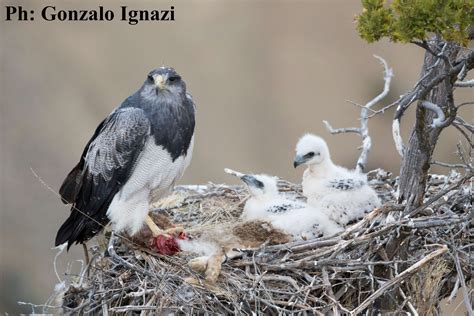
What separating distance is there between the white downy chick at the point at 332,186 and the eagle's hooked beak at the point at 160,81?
1.11 metres

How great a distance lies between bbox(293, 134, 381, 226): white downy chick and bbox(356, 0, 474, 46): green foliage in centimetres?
197

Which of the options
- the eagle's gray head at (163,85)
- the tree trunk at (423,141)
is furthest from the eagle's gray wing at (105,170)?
the tree trunk at (423,141)

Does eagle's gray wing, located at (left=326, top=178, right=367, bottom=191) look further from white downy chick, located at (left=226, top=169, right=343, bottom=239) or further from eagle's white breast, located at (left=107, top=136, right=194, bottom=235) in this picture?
eagle's white breast, located at (left=107, top=136, right=194, bottom=235)

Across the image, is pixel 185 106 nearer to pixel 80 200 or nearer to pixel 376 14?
pixel 80 200

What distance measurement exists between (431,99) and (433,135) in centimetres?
30

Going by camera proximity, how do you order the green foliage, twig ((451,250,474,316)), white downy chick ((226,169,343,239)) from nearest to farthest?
the green foliage < twig ((451,250,474,316)) < white downy chick ((226,169,343,239))

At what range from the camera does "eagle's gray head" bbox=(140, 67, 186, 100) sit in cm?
528

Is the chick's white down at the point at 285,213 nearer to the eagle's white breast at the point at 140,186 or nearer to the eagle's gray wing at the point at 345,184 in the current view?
the eagle's gray wing at the point at 345,184

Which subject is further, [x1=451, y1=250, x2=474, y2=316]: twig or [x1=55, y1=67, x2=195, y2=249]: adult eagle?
[x1=55, y1=67, x2=195, y2=249]: adult eagle

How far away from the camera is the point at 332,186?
5.46m

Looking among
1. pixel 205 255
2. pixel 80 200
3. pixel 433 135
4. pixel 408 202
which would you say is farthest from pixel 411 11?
pixel 80 200

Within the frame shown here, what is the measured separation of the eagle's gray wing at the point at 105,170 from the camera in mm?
5246

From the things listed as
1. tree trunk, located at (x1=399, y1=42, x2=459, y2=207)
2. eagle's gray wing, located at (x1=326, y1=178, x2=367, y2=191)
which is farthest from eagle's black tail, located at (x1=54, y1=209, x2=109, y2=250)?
tree trunk, located at (x1=399, y1=42, x2=459, y2=207)

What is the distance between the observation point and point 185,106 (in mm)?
5430
